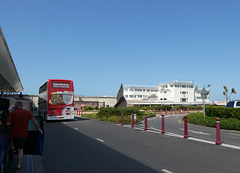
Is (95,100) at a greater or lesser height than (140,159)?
greater

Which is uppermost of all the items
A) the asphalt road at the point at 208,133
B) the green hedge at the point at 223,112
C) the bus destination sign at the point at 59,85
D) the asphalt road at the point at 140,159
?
the bus destination sign at the point at 59,85

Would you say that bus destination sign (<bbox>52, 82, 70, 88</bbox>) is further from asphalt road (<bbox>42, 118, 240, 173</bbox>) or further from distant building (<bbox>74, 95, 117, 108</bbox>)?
distant building (<bbox>74, 95, 117, 108</bbox>)

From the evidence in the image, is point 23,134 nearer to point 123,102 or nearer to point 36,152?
point 36,152

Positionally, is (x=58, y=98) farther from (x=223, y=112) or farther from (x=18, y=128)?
(x=18, y=128)

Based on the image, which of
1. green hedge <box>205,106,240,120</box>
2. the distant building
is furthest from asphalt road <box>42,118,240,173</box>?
the distant building

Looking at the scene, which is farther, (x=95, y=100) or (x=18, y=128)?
(x=95, y=100)

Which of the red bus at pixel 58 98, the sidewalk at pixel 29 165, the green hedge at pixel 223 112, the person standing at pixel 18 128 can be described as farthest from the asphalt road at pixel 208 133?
the red bus at pixel 58 98

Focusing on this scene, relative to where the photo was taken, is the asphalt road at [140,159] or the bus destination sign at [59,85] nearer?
the asphalt road at [140,159]

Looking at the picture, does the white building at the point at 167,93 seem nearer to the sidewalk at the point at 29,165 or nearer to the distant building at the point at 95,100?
the distant building at the point at 95,100

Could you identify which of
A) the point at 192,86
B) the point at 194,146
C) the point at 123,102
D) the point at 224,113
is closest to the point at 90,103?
the point at 192,86

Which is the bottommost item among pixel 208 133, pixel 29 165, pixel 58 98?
pixel 208 133

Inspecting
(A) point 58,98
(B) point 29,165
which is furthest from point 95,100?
(B) point 29,165

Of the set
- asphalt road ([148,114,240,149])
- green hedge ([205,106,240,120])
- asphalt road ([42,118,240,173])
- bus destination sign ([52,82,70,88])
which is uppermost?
bus destination sign ([52,82,70,88])

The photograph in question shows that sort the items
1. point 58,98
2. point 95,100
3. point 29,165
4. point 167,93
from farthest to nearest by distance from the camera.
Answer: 1. point 167,93
2. point 95,100
3. point 58,98
4. point 29,165
